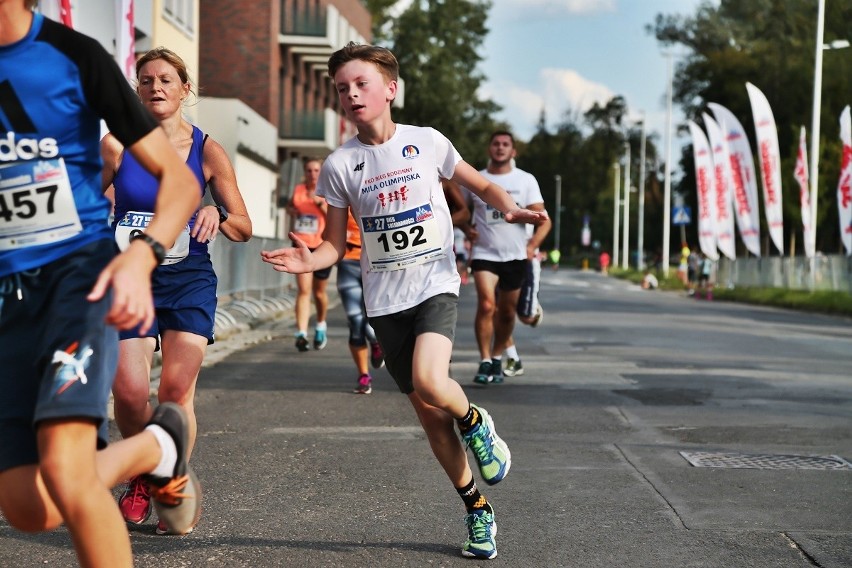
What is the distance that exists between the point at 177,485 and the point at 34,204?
140cm

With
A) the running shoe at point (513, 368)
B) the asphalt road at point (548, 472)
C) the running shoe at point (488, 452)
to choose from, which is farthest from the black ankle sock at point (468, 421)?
the running shoe at point (513, 368)

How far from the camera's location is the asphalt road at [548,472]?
574 centimetres

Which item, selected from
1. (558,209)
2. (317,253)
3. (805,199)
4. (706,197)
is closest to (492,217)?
(317,253)

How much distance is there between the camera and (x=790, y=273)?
42.6 meters

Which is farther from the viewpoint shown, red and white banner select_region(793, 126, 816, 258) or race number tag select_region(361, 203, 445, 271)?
red and white banner select_region(793, 126, 816, 258)

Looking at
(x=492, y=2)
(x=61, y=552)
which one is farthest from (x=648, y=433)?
(x=492, y=2)

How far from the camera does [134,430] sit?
233 inches

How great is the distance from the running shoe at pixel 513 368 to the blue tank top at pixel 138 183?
25.1ft

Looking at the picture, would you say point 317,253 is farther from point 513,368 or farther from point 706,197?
point 706,197

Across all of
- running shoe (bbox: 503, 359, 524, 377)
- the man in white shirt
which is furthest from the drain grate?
running shoe (bbox: 503, 359, 524, 377)

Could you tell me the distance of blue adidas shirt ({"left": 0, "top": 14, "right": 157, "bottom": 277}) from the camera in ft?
12.6

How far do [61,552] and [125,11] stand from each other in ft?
33.6

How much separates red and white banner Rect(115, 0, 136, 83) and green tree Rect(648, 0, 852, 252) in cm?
5031

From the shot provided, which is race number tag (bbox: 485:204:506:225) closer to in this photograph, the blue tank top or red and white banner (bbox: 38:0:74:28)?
red and white banner (bbox: 38:0:74:28)
